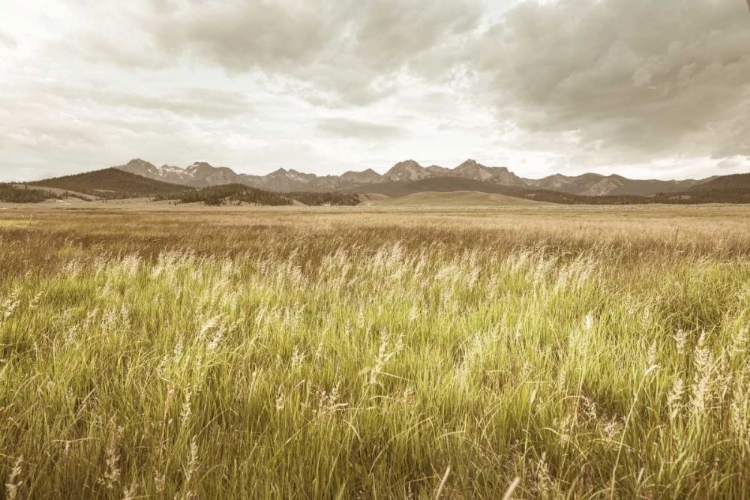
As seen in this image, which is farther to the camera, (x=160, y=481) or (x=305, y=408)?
(x=305, y=408)

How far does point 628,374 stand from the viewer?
2.52 meters

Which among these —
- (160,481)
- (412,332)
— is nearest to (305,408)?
(160,481)

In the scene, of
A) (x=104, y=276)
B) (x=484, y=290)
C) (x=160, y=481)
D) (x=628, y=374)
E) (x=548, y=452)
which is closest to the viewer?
(x=160, y=481)

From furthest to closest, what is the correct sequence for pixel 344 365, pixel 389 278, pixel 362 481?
pixel 389 278
pixel 344 365
pixel 362 481

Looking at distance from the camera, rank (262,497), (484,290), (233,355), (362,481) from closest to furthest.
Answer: (262,497)
(362,481)
(233,355)
(484,290)

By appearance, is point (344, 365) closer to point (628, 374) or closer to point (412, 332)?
point (412, 332)

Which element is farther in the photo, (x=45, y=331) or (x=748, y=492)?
(x=45, y=331)

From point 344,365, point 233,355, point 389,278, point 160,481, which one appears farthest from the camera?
point 389,278

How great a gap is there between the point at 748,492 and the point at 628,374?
41.7 inches

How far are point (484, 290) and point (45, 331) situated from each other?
5181mm

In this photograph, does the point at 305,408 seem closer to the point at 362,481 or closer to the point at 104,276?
the point at 362,481

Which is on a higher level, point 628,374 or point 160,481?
point 160,481

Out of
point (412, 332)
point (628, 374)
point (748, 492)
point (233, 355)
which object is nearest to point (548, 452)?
point (748, 492)

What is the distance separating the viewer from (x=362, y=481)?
1.63 meters
